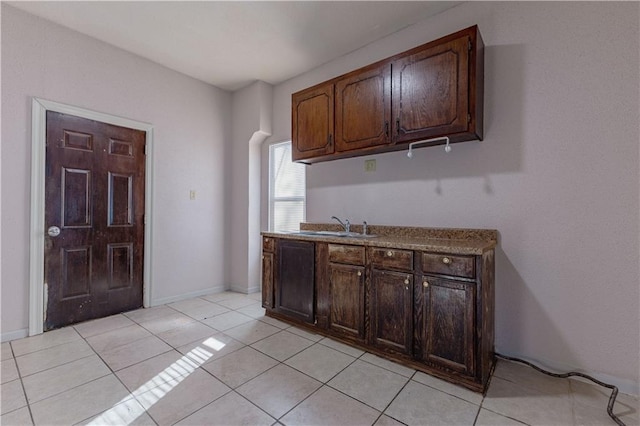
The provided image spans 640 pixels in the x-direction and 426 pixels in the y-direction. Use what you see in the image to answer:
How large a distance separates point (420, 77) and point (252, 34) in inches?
68.3

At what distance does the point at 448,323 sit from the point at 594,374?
1040mm

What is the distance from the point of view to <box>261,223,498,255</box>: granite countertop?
189 centimetres

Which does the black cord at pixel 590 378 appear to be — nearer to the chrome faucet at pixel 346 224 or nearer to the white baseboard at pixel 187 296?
the chrome faucet at pixel 346 224

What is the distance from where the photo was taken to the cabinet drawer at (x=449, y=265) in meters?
1.79

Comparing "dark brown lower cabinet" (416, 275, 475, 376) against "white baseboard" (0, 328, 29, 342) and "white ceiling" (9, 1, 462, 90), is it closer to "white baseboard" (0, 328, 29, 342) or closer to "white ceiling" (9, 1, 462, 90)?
"white ceiling" (9, 1, 462, 90)

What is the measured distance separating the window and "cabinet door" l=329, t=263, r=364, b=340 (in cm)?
132

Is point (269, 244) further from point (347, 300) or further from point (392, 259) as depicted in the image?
point (392, 259)

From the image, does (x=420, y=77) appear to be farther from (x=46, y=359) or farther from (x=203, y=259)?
(x=46, y=359)

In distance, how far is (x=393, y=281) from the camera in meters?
2.12

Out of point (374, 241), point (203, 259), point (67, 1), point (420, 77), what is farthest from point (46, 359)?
point (420, 77)

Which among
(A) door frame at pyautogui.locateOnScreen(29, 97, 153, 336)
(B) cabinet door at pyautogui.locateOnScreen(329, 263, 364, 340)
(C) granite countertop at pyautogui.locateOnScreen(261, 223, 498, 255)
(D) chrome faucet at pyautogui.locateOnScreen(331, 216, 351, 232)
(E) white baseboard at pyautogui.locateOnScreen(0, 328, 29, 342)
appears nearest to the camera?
(C) granite countertop at pyautogui.locateOnScreen(261, 223, 498, 255)

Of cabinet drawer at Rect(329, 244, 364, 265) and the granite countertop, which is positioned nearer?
the granite countertop

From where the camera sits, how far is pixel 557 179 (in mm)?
2000

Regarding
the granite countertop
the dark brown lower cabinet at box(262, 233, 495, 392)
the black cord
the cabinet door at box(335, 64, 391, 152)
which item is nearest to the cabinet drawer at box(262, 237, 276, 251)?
the granite countertop
